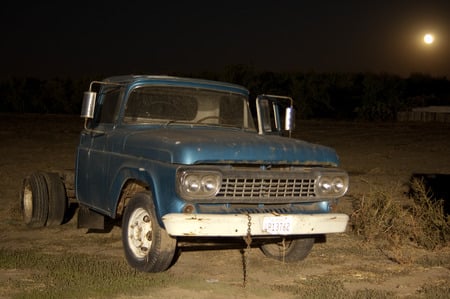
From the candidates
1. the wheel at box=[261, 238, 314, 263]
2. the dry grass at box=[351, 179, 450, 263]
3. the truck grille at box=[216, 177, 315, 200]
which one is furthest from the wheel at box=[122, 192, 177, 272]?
the dry grass at box=[351, 179, 450, 263]

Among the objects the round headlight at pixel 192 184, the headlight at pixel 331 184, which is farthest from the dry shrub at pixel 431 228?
the round headlight at pixel 192 184

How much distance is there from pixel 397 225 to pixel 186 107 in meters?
3.10

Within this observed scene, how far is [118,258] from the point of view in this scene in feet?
26.0

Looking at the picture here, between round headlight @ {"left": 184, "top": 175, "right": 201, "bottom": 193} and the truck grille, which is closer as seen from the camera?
round headlight @ {"left": 184, "top": 175, "right": 201, "bottom": 193}

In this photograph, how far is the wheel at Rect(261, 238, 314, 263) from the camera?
7.95m

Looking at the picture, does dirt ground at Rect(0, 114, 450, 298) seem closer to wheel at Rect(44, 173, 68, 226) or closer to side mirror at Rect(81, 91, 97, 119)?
wheel at Rect(44, 173, 68, 226)

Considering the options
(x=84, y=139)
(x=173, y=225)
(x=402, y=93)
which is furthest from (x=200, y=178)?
(x=402, y=93)

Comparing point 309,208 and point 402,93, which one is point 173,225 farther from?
point 402,93

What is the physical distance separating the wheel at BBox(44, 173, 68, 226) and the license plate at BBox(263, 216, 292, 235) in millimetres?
3627

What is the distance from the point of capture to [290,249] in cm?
808

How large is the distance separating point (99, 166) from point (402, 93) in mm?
58485

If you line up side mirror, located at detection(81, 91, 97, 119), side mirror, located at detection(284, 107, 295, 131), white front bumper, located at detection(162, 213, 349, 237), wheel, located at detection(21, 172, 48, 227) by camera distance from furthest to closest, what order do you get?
1. wheel, located at detection(21, 172, 48, 227)
2. side mirror, located at detection(284, 107, 295, 131)
3. side mirror, located at detection(81, 91, 97, 119)
4. white front bumper, located at detection(162, 213, 349, 237)

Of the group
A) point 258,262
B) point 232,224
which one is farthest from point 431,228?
point 232,224

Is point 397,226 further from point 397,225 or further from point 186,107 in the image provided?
point 186,107
